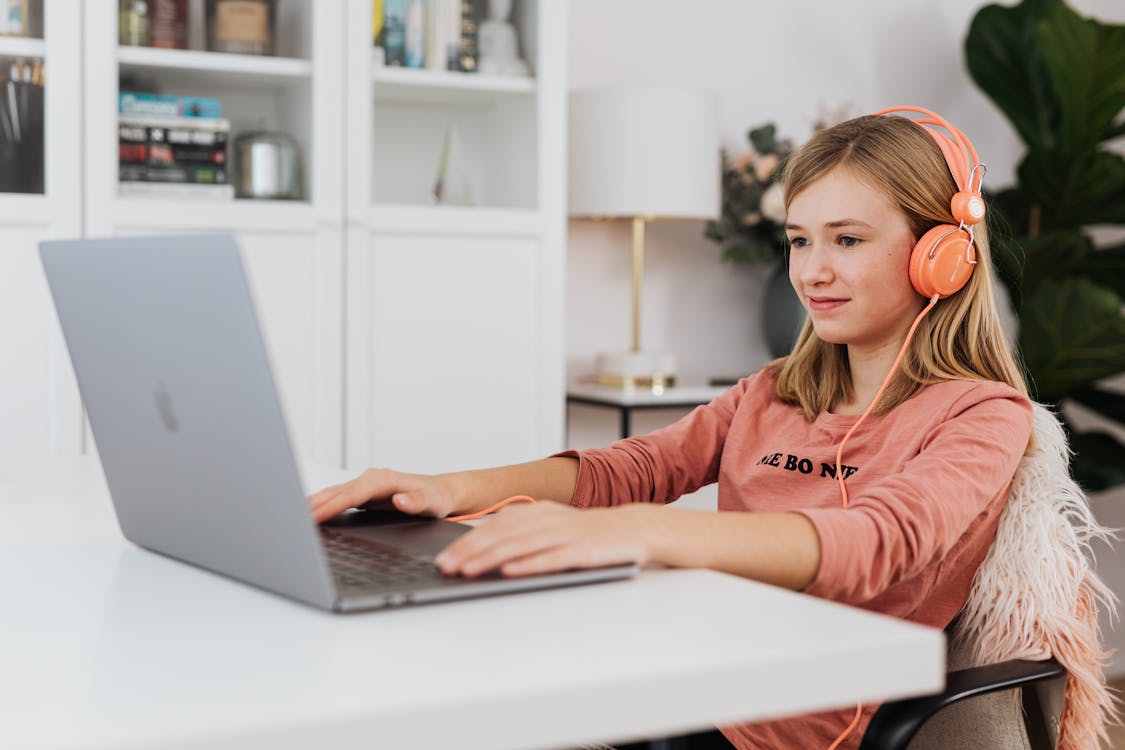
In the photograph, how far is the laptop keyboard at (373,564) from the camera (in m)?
0.79

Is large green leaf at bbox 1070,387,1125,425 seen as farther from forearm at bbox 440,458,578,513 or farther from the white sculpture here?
forearm at bbox 440,458,578,513

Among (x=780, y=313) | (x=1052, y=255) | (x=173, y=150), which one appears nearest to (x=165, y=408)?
(x=173, y=150)

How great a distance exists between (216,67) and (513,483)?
1701 mm

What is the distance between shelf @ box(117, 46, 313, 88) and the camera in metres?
2.55

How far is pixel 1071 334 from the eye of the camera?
2.98m

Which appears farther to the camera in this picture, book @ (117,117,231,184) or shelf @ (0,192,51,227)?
book @ (117,117,231,184)

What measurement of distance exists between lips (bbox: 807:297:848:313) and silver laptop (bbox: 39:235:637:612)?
0.56 meters

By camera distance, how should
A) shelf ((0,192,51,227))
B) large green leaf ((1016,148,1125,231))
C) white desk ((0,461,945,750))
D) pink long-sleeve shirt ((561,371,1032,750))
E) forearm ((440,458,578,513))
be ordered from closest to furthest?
white desk ((0,461,945,750)) < pink long-sleeve shirt ((561,371,1032,750)) < forearm ((440,458,578,513)) < shelf ((0,192,51,227)) < large green leaf ((1016,148,1125,231))

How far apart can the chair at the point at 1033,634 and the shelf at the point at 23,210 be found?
1.91m

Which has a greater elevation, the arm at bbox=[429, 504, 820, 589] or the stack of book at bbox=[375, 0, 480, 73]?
the stack of book at bbox=[375, 0, 480, 73]

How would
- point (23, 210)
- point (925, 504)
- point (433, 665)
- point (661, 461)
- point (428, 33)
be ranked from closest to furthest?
point (433, 665) → point (925, 504) → point (661, 461) → point (23, 210) → point (428, 33)

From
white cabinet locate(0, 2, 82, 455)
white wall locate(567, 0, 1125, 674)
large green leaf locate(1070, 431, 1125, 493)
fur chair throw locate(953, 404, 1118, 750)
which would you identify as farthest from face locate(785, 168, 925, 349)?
large green leaf locate(1070, 431, 1125, 493)

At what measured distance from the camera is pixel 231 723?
56 centimetres

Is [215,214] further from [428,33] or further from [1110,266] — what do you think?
[1110,266]
